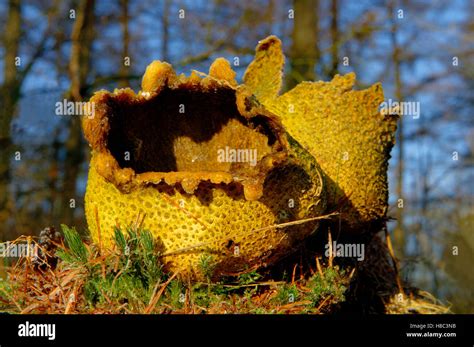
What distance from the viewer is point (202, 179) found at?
1.42m

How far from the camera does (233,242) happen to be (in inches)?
62.0

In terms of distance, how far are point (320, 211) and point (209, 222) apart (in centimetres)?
47

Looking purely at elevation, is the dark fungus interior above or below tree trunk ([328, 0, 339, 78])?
below

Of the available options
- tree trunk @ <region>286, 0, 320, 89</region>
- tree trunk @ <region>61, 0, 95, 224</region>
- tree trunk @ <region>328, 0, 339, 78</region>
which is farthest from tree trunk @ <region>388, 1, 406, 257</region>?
tree trunk @ <region>61, 0, 95, 224</region>

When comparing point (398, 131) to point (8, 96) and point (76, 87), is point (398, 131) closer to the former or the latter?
point (76, 87)

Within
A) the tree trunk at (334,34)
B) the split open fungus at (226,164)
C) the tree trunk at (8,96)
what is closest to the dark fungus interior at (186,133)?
the split open fungus at (226,164)

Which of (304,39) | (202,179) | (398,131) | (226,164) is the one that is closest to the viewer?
(202,179)

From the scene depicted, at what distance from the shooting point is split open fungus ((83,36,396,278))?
4.85ft

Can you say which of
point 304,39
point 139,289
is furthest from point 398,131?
point 139,289

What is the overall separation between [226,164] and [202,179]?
34 cm

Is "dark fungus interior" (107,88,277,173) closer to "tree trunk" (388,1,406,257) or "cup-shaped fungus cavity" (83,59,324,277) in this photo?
"cup-shaped fungus cavity" (83,59,324,277)

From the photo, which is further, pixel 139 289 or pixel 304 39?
pixel 304 39
